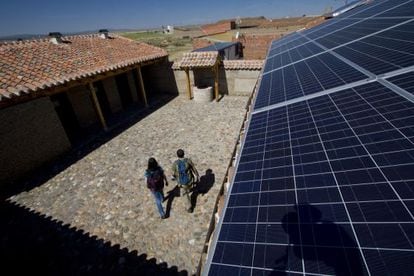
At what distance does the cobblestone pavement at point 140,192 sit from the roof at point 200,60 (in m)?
3.96

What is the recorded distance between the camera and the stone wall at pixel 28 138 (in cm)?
811

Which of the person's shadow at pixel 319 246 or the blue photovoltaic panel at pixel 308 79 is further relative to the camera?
the blue photovoltaic panel at pixel 308 79

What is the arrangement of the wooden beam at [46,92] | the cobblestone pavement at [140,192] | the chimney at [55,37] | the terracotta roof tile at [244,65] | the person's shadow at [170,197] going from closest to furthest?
the cobblestone pavement at [140,192] → the person's shadow at [170,197] → the wooden beam at [46,92] → the chimney at [55,37] → the terracotta roof tile at [244,65]

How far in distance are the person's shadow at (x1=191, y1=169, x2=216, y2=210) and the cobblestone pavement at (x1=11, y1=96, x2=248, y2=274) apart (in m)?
0.03

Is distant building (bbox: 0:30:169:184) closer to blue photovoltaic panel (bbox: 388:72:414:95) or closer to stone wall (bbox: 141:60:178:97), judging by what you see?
stone wall (bbox: 141:60:178:97)

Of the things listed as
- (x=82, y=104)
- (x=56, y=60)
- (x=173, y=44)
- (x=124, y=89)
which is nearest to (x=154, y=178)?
(x=82, y=104)

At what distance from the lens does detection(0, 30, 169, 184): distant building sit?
8219 mm

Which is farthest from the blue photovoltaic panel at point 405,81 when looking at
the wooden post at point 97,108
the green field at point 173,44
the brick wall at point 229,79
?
the green field at point 173,44

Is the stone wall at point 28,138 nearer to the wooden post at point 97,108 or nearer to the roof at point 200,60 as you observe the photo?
the wooden post at point 97,108

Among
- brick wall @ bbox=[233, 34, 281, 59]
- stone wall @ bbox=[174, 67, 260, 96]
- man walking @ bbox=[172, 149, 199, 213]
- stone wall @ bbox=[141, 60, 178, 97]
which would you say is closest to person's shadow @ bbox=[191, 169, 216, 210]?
man walking @ bbox=[172, 149, 199, 213]

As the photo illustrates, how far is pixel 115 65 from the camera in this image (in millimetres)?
12125

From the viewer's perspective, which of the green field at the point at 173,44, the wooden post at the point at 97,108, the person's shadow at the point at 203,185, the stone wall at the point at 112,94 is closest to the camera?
the person's shadow at the point at 203,185

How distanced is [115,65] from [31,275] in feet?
33.0

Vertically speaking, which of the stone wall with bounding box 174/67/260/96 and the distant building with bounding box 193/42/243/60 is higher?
the distant building with bounding box 193/42/243/60
